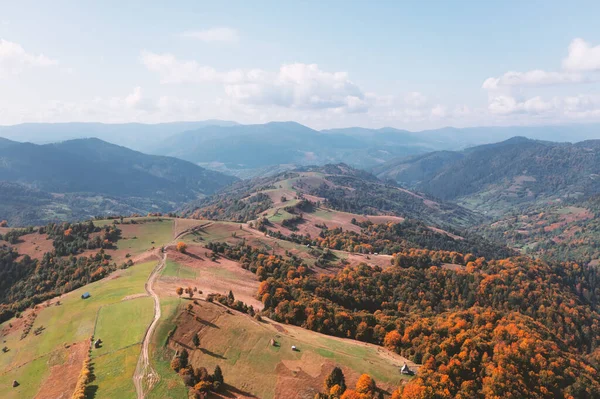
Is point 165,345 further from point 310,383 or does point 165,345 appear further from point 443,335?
point 443,335

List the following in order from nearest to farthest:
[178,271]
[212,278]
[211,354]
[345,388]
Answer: [345,388], [211,354], [212,278], [178,271]

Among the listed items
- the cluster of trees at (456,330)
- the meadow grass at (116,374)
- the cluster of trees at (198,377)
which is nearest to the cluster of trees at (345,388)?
the cluster of trees at (456,330)

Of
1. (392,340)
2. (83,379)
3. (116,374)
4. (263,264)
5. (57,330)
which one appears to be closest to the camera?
(83,379)

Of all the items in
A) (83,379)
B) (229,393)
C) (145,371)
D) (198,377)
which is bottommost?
(83,379)

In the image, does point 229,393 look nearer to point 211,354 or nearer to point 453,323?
point 211,354

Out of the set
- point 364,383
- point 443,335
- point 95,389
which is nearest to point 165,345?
point 95,389

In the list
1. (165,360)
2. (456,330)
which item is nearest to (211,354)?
(165,360)
